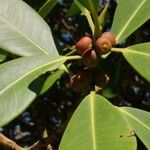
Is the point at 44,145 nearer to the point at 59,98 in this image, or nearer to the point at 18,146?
the point at 18,146

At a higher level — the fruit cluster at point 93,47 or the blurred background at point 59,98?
the fruit cluster at point 93,47

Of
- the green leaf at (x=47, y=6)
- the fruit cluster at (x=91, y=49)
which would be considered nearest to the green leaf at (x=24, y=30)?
the green leaf at (x=47, y=6)

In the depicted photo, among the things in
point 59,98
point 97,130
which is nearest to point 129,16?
point 97,130

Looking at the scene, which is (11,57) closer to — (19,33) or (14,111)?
(19,33)

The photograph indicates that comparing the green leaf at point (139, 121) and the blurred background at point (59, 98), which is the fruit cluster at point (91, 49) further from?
the blurred background at point (59, 98)

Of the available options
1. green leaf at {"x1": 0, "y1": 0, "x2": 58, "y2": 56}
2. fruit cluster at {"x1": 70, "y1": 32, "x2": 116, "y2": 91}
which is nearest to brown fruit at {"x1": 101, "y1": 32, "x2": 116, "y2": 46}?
fruit cluster at {"x1": 70, "y1": 32, "x2": 116, "y2": 91}

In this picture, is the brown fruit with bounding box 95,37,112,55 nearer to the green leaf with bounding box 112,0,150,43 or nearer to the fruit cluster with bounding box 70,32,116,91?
the fruit cluster with bounding box 70,32,116,91
